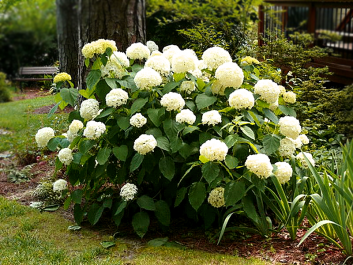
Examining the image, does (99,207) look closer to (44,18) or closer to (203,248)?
(203,248)

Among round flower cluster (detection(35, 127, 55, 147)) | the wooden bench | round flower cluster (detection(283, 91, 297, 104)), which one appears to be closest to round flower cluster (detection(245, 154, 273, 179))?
round flower cluster (detection(283, 91, 297, 104))

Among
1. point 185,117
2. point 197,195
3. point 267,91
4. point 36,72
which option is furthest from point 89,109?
point 36,72

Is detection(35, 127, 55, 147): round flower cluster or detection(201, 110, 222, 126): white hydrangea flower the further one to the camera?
detection(35, 127, 55, 147): round flower cluster

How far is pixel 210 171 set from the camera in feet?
10.3

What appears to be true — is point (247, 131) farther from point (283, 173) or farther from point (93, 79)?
point (93, 79)

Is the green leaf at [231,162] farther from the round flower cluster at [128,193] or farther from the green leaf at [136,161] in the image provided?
the round flower cluster at [128,193]

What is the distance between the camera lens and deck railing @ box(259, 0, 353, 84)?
7509mm

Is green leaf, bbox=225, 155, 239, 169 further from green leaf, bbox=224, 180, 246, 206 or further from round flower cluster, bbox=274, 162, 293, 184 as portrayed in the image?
round flower cluster, bbox=274, 162, 293, 184

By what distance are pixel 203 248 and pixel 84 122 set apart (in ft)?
4.63

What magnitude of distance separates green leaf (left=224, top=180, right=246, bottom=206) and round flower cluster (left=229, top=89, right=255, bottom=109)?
55cm

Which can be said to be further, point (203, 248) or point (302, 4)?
point (302, 4)

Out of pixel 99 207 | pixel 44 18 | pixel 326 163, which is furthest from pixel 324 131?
pixel 44 18

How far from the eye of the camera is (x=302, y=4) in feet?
27.9

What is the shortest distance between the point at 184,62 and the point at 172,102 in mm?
335
